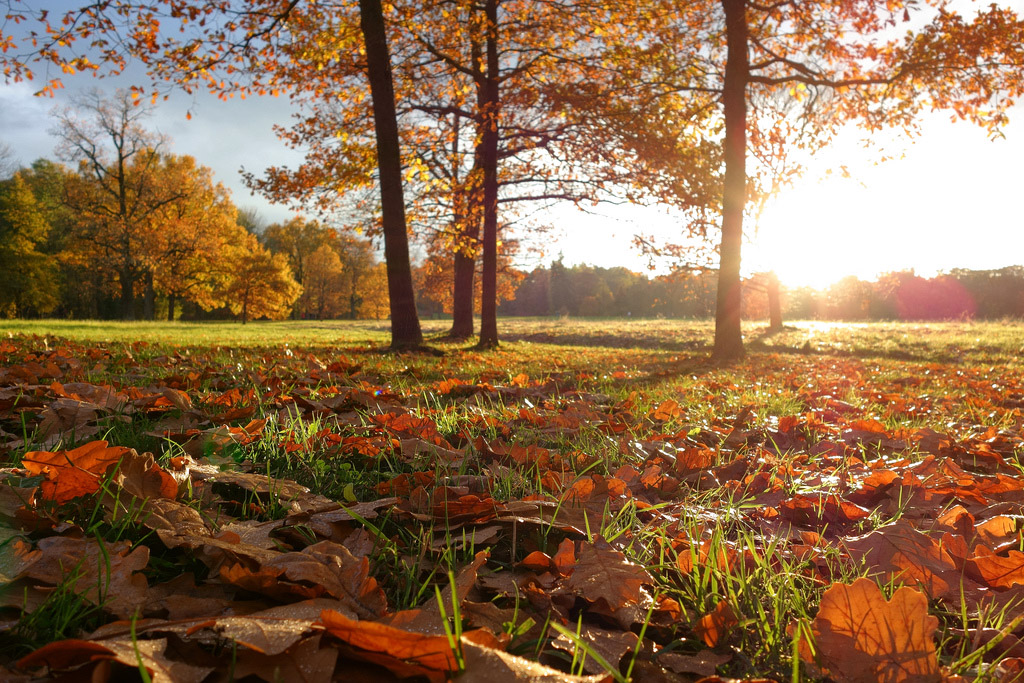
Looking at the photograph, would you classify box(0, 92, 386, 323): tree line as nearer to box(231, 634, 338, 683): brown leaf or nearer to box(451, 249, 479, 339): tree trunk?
box(451, 249, 479, 339): tree trunk

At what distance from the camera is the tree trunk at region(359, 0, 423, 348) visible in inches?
292

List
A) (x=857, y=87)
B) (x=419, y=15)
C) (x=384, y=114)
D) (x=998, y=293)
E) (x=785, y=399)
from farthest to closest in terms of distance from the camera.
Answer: (x=998, y=293)
(x=419, y=15)
(x=857, y=87)
(x=384, y=114)
(x=785, y=399)

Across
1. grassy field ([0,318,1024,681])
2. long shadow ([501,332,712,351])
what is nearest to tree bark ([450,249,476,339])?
long shadow ([501,332,712,351])

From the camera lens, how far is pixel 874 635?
90 centimetres

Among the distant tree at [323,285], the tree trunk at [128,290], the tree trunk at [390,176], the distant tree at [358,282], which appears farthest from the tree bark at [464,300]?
the distant tree at [323,285]

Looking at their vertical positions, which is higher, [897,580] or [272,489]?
[272,489]

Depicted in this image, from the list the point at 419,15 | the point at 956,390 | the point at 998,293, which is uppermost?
the point at 419,15

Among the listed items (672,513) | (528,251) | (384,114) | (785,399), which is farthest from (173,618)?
(528,251)

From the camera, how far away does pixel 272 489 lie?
1.42 m

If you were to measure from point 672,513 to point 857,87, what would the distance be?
10075 millimetres

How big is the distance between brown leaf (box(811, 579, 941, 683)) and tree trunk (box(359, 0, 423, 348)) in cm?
682

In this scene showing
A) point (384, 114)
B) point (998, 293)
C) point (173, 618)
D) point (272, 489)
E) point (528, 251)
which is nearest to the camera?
point (173, 618)

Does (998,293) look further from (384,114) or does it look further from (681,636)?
(681,636)

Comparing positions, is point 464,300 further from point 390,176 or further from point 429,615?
point 429,615
